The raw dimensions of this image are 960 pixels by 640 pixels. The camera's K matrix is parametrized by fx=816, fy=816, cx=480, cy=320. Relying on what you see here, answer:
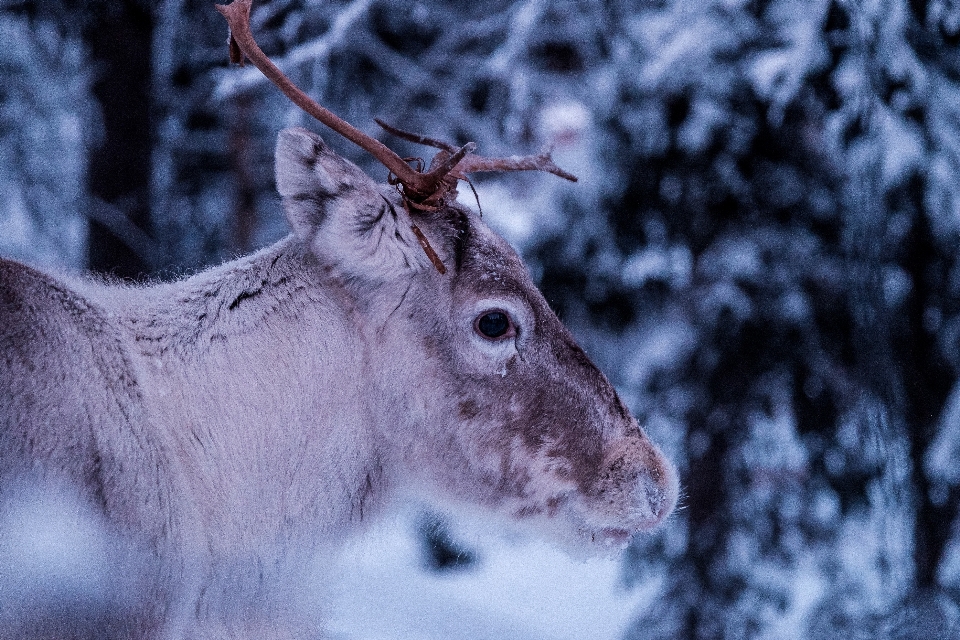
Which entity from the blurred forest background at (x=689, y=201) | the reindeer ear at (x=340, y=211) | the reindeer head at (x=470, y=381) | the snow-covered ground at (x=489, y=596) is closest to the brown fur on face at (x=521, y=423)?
the reindeer head at (x=470, y=381)

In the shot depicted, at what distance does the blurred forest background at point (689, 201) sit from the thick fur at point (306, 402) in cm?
160

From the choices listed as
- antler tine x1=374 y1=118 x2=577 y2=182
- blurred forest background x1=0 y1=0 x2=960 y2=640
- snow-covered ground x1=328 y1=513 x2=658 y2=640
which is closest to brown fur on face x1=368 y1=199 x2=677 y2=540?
antler tine x1=374 y1=118 x2=577 y2=182

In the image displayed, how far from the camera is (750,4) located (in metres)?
3.48

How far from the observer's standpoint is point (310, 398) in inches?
76.7

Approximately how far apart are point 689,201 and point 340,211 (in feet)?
7.22

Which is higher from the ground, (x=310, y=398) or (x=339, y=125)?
(x=339, y=125)

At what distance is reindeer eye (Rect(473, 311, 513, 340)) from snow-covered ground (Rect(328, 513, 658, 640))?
3.71ft

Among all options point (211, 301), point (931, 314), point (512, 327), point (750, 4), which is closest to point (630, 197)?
point (750, 4)

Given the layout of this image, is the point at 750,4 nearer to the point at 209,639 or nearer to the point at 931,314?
the point at 931,314

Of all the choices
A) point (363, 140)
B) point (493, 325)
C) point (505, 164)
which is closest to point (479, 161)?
point (505, 164)

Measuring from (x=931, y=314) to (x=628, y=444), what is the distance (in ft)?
6.76

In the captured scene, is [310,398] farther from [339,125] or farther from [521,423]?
[339,125]

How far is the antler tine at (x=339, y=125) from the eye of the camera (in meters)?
1.99

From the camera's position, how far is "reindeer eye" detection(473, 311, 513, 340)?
203cm
